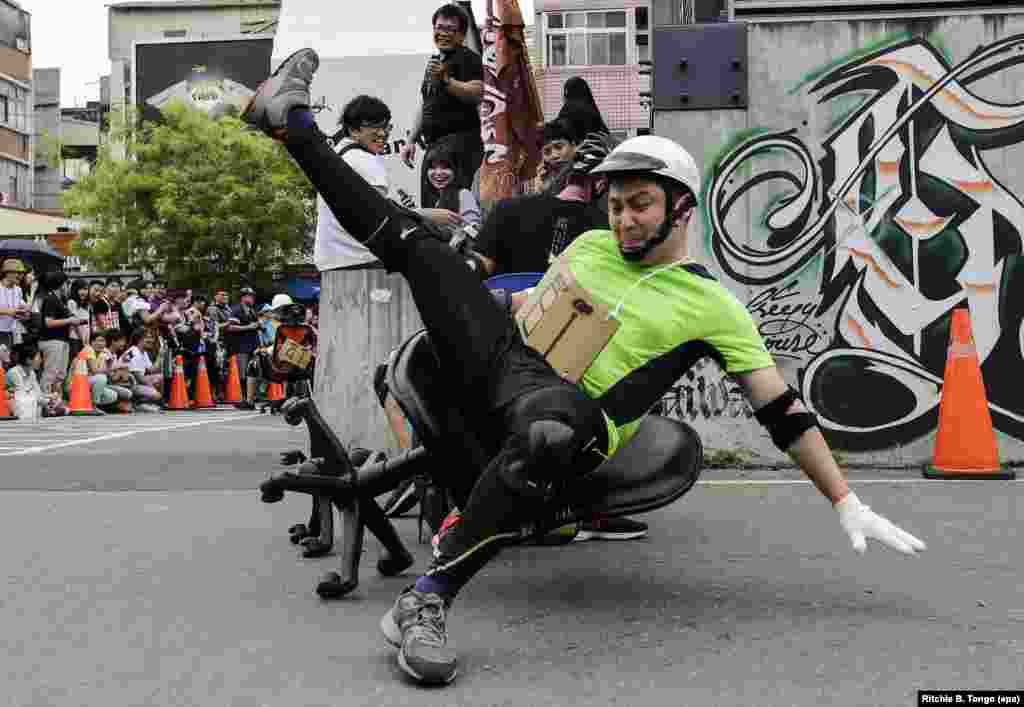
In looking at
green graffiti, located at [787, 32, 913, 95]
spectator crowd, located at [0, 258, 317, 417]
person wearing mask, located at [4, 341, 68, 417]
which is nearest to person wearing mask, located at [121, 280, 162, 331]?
spectator crowd, located at [0, 258, 317, 417]

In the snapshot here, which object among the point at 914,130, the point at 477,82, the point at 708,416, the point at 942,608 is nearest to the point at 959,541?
the point at 942,608

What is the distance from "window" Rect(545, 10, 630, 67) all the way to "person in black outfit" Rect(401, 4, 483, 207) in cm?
3957

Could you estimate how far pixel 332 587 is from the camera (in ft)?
13.4

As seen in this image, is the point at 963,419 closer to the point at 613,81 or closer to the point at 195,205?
the point at 195,205

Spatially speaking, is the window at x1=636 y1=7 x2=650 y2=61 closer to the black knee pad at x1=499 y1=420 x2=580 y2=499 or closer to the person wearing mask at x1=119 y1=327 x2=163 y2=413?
the person wearing mask at x1=119 y1=327 x2=163 y2=413

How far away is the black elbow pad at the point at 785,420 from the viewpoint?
3.75m

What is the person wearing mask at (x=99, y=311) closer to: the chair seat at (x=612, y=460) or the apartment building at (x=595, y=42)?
the chair seat at (x=612, y=460)

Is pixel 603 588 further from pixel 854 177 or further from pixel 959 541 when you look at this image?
pixel 854 177

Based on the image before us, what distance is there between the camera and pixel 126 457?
9.16m

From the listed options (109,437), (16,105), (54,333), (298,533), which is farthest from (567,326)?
(16,105)

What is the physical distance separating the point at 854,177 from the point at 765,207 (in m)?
0.55

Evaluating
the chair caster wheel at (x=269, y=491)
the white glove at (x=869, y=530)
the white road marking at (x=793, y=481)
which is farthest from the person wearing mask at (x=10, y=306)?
the white glove at (x=869, y=530)

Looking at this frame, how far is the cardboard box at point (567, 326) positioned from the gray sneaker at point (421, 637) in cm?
93

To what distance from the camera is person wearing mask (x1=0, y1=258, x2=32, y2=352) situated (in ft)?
52.5
